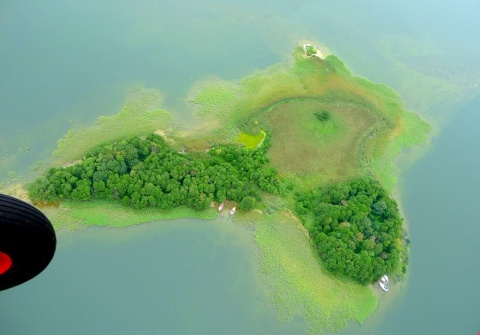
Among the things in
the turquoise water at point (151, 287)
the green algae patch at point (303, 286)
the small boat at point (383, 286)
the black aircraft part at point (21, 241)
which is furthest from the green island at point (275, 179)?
the black aircraft part at point (21, 241)

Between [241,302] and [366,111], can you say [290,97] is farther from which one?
[241,302]

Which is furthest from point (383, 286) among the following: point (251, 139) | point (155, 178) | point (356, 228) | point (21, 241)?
point (21, 241)

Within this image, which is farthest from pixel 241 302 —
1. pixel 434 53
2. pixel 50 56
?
pixel 434 53

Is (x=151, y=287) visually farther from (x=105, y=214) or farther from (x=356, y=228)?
(x=356, y=228)

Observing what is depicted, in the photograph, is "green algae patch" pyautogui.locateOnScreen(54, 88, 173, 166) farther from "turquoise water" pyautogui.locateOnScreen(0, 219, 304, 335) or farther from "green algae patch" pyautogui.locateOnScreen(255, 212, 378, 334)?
"green algae patch" pyautogui.locateOnScreen(255, 212, 378, 334)

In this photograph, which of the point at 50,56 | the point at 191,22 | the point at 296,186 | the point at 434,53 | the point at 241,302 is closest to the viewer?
the point at 241,302

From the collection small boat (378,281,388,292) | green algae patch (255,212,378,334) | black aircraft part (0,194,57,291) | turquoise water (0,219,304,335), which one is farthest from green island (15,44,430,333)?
black aircraft part (0,194,57,291)
